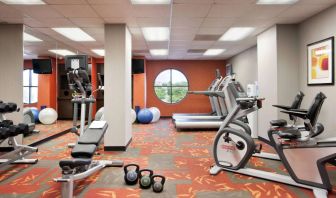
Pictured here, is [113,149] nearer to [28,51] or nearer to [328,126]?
[328,126]

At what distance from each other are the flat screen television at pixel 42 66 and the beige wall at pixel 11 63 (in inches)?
96.7

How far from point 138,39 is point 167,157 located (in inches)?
148

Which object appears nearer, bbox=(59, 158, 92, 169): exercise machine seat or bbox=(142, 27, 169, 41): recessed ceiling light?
bbox=(59, 158, 92, 169): exercise machine seat

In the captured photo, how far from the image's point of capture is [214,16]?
4.99 m

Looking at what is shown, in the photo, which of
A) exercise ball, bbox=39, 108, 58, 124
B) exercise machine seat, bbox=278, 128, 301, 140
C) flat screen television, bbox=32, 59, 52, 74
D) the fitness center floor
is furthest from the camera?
exercise ball, bbox=39, 108, 58, 124

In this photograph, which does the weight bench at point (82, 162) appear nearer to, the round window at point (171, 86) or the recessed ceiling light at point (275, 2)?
the recessed ceiling light at point (275, 2)

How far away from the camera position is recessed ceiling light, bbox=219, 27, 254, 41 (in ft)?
19.9

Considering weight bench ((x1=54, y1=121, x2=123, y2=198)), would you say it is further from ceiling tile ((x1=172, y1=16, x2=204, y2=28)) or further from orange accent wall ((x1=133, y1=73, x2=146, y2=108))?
orange accent wall ((x1=133, y1=73, x2=146, y2=108))

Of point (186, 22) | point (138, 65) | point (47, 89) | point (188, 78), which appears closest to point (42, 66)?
point (47, 89)

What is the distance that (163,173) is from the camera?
12.5ft

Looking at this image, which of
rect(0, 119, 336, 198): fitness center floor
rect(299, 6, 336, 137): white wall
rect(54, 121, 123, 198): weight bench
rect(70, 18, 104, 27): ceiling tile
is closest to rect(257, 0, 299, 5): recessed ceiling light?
rect(299, 6, 336, 137): white wall

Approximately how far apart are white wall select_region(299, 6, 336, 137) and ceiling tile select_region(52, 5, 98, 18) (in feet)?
14.4

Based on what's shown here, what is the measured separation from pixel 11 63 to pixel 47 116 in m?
3.16

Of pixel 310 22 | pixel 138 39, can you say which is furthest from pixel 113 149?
pixel 310 22
